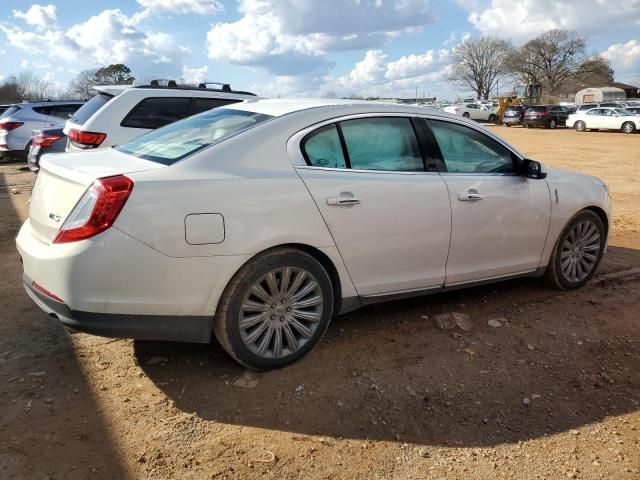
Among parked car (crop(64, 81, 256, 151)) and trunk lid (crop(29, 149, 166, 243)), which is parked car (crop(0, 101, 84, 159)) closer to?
parked car (crop(64, 81, 256, 151))

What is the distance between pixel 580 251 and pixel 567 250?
0.19m

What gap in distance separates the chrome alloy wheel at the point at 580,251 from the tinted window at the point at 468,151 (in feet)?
3.21

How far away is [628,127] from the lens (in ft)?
105

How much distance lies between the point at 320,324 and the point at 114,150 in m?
1.82

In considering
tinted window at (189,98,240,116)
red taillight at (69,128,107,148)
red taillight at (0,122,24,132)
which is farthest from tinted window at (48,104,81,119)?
red taillight at (69,128,107,148)

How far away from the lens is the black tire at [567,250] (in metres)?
4.74

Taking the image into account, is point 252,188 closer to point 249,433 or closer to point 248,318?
point 248,318

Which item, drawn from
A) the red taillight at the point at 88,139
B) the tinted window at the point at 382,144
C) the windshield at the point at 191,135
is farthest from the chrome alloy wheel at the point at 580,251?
the red taillight at the point at 88,139

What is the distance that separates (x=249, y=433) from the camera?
2.85 metres

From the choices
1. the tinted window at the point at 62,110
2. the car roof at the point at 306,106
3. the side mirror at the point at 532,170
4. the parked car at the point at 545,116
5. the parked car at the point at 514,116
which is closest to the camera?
the car roof at the point at 306,106

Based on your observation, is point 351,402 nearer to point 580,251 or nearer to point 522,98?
point 580,251

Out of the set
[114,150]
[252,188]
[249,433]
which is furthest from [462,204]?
[114,150]

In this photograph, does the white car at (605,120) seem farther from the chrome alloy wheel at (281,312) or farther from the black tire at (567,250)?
the chrome alloy wheel at (281,312)

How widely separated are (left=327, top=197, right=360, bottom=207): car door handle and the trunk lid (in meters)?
0.99
